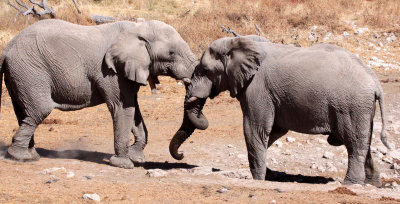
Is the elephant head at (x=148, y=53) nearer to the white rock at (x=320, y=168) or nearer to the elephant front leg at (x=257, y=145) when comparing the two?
the elephant front leg at (x=257, y=145)

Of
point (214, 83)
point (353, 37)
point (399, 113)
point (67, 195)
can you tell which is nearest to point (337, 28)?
point (353, 37)

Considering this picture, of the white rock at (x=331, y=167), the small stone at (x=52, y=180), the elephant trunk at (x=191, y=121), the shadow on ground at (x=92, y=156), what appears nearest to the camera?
the small stone at (x=52, y=180)

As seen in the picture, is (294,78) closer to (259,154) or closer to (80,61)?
(259,154)

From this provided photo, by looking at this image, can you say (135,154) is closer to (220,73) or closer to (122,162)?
(122,162)

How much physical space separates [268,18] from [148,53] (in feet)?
35.2

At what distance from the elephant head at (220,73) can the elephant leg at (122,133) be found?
68 centimetres

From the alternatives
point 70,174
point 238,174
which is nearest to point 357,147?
point 238,174

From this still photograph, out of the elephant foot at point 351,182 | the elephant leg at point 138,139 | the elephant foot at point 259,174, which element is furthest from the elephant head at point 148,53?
the elephant foot at point 351,182

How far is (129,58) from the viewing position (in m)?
8.62

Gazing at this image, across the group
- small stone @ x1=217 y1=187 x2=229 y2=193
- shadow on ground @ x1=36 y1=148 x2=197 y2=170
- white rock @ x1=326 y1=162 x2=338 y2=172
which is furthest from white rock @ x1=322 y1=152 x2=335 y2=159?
small stone @ x1=217 y1=187 x2=229 y2=193

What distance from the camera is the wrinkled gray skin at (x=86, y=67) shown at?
A: 863 centimetres

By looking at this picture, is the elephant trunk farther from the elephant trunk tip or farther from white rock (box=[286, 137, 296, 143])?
white rock (box=[286, 137, 296, 143])

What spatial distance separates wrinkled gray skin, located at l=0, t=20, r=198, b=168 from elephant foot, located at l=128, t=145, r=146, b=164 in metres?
0.37

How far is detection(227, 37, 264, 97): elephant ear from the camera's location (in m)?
8.16
